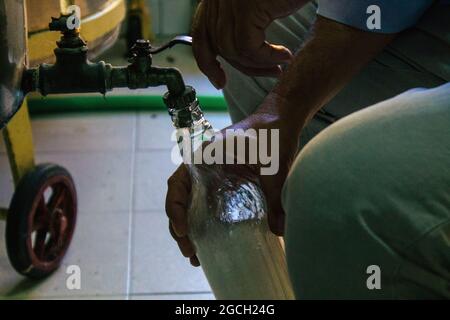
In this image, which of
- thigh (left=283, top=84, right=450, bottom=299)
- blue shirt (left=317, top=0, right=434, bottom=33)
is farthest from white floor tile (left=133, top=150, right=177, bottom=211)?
thigh (left=283, top=84, right=450, bottom=299)

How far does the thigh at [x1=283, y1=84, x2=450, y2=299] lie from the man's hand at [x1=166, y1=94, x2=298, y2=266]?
0.12 meters

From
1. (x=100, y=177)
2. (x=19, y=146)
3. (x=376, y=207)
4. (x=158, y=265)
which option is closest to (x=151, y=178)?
(x=100, y=177)

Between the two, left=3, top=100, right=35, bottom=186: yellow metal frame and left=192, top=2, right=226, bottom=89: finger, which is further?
left=3, top=100, right=35, bottom=186: yellow metal frame

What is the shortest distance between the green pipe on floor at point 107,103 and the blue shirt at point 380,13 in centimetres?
108

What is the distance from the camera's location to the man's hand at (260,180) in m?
0.54

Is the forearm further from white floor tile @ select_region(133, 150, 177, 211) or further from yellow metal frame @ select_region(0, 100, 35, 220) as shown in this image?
white floor tile @ select_region(133, 150, 177, 211)

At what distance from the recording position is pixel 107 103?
167cm

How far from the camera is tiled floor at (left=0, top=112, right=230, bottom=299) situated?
1.06 metres

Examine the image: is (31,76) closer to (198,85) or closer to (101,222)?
(101,222)

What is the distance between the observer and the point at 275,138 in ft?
1.83

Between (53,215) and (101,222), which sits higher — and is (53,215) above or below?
above

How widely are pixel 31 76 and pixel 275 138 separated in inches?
8.6

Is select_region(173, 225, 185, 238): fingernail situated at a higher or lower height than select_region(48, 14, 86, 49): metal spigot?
lower
